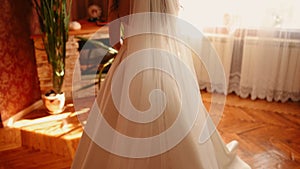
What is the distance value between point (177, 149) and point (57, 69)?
1.66 meters

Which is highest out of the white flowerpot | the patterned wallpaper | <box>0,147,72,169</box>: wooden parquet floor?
the patterned wallpaper

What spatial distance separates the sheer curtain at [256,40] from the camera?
9.61 ft

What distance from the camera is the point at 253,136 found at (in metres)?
2.51

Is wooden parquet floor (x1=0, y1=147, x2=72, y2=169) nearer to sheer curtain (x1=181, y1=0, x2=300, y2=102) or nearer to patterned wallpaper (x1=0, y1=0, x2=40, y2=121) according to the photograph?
patterned wallpaper (x1=0, y1=0, x2=40, y2=121)

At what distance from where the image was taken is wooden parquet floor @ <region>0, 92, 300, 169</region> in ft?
7.10

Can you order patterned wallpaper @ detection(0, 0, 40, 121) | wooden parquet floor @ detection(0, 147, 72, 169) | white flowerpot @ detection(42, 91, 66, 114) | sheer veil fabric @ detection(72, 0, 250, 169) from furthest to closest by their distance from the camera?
white flowerpot @ detection(42, 91, 66, 114) < patterned wallpaper @ detection(0, 0, 40, 121) < wooden parquet floor @ detection(0, 147, 72, 169) < sheer veil fabric @ detection(72, 0, 250, 169)

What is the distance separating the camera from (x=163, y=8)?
1570 mm

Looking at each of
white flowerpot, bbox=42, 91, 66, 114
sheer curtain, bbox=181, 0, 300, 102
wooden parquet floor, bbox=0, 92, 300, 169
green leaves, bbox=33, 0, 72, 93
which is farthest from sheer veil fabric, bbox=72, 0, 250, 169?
sheer curtain, bbox=181, 0, 300, 102

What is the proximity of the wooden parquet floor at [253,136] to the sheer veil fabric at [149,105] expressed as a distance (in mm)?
650

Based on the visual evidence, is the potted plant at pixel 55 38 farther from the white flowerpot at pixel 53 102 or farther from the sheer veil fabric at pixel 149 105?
the sheer veil fabric at pixel 149 105

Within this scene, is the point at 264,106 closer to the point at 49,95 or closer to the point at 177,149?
the point at 177,149

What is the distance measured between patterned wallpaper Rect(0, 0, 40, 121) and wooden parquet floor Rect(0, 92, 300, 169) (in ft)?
0.71

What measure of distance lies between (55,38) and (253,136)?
74.5 inches

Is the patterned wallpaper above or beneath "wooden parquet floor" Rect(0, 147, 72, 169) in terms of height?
above
